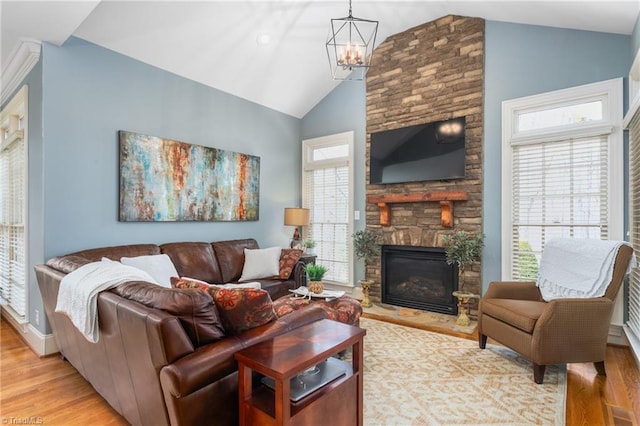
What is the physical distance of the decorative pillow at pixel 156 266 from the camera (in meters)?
3.26

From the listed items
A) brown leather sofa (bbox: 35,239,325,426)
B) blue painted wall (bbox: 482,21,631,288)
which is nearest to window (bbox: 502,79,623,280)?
blue painted wall (bbox: 482,21,631,288)

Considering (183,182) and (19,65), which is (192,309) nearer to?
(183,182)

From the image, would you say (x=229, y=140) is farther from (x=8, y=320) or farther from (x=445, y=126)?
(x=8, y=320)

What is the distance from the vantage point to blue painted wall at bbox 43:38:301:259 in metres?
3.18

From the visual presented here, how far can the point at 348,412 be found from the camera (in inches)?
66.7

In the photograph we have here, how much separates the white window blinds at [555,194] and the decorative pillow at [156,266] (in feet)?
12.5

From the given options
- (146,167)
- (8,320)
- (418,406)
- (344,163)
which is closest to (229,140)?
(146,167)

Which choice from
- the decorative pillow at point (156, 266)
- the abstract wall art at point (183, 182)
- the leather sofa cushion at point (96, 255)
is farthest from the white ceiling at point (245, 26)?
the decorative pillow at point (156, 266)

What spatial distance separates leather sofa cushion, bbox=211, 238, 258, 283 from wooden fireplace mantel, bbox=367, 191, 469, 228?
1.97 m

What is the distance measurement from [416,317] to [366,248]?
1116 millimetres

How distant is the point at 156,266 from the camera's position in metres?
3.36

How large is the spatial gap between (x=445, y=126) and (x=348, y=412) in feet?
12.0

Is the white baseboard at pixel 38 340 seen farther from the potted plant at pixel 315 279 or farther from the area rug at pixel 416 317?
the area rug at pixel 416 317

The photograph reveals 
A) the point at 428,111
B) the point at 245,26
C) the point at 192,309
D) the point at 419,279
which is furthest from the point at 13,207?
the point at 428,111
